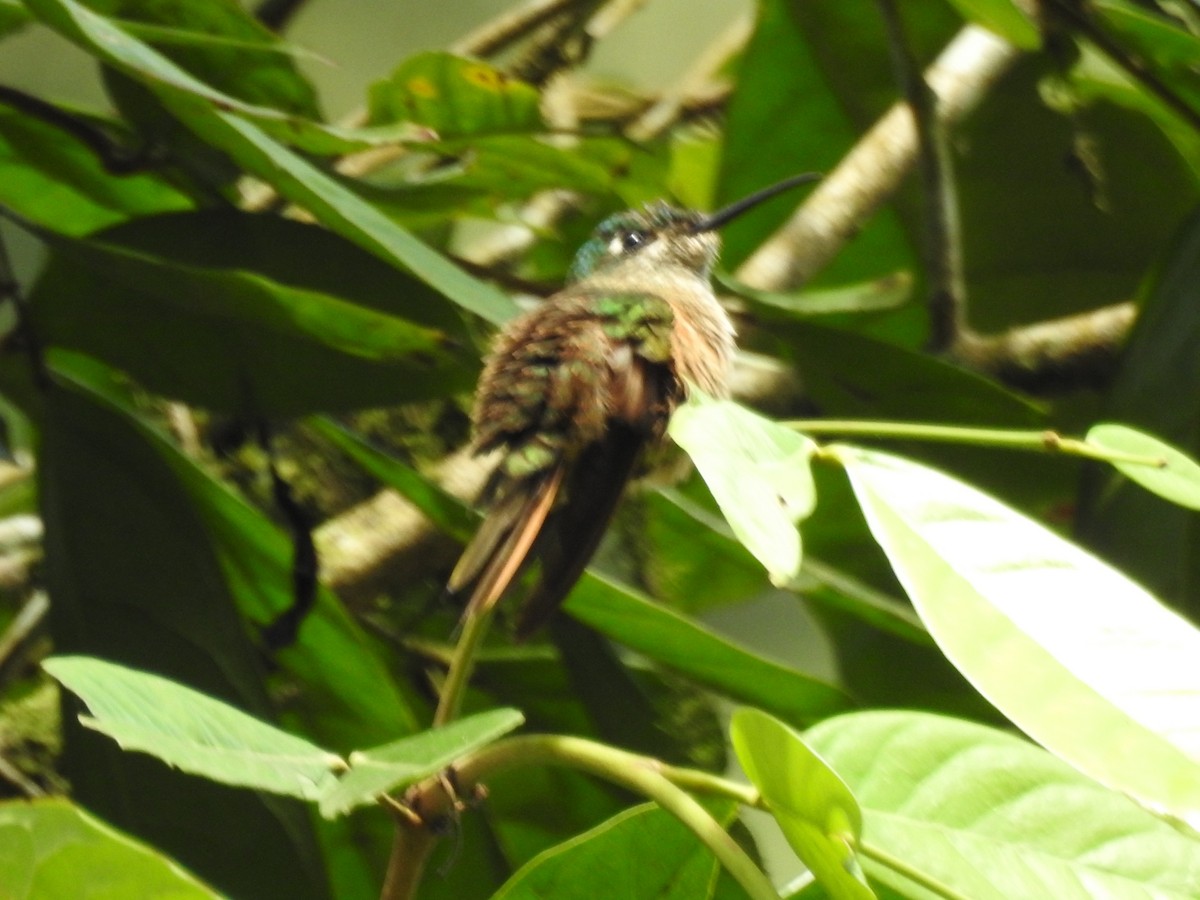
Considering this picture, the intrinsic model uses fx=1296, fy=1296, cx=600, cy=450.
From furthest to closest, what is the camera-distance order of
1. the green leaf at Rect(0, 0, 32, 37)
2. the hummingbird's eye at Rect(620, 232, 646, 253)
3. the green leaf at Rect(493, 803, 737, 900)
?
the hummingbird's eye at Rect(620, 232, 646, 253), the green leaf at Rect(0, 0, 32, 37), the green leaf at Rect(493, 803, 737, 900)

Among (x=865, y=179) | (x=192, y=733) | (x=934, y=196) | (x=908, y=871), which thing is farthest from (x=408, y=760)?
(x=865, y=179)

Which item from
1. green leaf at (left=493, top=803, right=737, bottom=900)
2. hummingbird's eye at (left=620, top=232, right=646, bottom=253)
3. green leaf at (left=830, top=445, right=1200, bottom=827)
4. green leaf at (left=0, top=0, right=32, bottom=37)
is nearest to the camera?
green leaf at (left=830, top=445, right=1200, bottom=827)

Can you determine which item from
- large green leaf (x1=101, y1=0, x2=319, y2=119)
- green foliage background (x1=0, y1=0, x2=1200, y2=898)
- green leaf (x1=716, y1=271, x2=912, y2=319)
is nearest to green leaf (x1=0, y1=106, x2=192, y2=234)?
green foliage background (x1=0, y1=0, x2=1200, y2=898)

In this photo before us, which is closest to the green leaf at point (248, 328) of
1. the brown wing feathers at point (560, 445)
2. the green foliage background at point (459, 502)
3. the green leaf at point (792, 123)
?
the green foliage background at point (459, 502)

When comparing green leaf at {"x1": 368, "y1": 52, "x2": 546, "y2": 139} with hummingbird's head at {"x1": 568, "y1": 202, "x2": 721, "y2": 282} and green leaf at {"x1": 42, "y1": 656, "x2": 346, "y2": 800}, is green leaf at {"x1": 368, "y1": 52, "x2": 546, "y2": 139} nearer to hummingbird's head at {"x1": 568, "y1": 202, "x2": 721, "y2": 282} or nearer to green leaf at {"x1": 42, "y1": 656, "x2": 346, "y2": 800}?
hummingbird's head at {"x1": 568, "y1": 202, "x2": 721, "y2": 282}

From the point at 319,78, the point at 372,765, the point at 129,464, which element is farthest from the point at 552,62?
the point at 372,765

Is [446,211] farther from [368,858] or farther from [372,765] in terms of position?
[372,765]

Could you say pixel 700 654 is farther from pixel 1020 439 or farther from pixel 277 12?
pixel 277 12
